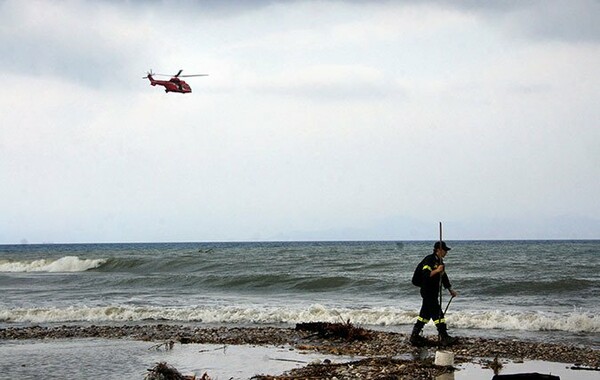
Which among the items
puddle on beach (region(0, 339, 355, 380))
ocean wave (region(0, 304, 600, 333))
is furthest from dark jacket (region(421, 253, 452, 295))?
ocean wave (region(0, 304, 600, 333))

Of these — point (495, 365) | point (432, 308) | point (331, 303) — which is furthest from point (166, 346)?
point (331, 303)

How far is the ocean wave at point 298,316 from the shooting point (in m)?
15.8

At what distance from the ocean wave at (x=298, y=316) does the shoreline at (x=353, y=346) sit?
220 centimetres

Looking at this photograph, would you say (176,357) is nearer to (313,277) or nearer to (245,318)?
(245,318)

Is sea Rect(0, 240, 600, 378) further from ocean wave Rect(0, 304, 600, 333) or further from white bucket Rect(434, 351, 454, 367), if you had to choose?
white bucket Rect(434, 351, 454, 367)

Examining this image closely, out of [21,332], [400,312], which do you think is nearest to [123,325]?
[21,332]

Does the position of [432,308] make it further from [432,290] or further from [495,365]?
[495,365]

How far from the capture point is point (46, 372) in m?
9.88

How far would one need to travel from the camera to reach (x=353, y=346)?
39.4 ft

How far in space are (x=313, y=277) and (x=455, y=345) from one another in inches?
751

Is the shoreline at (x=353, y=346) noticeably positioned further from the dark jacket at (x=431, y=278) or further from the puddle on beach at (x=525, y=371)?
the dark jacket at (x=431, y=278)

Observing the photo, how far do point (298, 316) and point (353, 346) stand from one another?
575cm

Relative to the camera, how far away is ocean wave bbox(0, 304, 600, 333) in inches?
622

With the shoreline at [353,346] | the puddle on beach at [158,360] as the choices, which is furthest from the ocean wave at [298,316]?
the puddle on beach at [158,360]
